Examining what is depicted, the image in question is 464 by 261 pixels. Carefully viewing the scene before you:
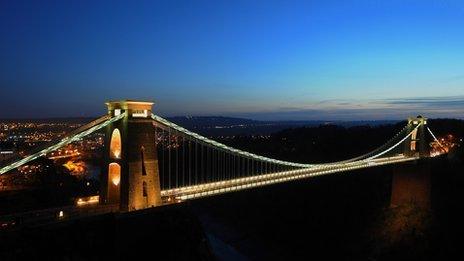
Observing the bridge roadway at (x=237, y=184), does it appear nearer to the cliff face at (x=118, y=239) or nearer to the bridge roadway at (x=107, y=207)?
the bridge roadway at (x=107, y=207)

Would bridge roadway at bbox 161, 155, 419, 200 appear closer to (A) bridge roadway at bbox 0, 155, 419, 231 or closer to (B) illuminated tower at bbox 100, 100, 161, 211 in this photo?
(A) bridge roadway at bbox 0, 155, 419, 231

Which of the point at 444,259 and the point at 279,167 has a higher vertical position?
the point at 279,167

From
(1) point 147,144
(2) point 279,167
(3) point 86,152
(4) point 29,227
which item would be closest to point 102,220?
(4) point 29,227

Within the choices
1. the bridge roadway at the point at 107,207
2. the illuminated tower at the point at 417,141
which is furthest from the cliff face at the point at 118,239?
the illuminated tower at the point at 417,141

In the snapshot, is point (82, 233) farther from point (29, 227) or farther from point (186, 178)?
point (186, 178)

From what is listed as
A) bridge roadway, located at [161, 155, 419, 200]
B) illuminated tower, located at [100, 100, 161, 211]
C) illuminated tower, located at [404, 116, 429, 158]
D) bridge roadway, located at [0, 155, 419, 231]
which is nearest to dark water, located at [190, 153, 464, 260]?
illuminated tower, located at [404, 116, 429, 158]
